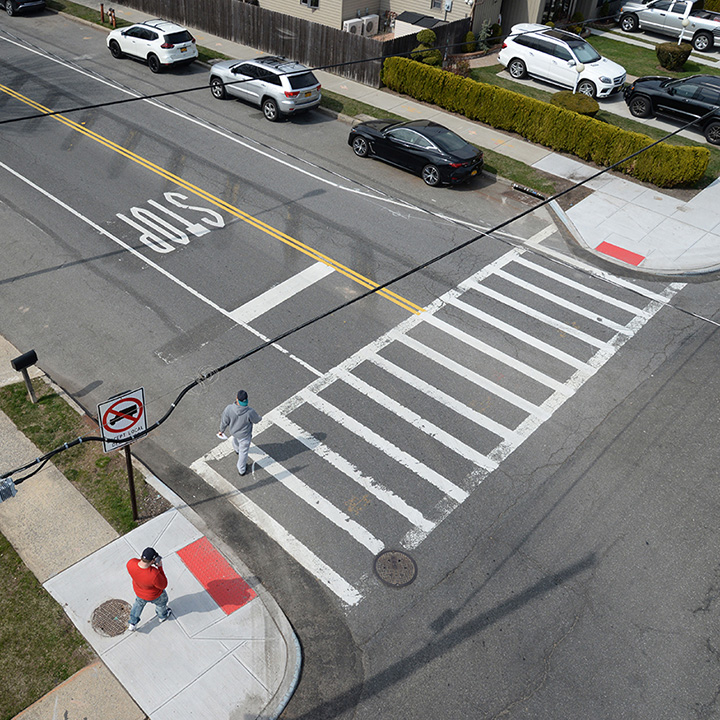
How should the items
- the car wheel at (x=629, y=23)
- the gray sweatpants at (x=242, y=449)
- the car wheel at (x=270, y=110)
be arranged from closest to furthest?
the gray sweatpants at (x=242, y=449) < the car wheel at (x=270, y=110) < the car wheel at (x=629, y=23)

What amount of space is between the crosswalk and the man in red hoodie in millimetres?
2190

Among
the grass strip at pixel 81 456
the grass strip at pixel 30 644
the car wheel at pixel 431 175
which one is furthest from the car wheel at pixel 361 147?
the grass strip at pixel 30 644

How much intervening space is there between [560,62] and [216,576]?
2397cm

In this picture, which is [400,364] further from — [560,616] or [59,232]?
[59,232]

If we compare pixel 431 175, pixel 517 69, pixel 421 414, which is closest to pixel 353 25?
pixel 517 69

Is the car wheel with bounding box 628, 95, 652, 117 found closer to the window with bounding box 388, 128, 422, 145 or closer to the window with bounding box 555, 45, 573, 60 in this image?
the window with bounding box 555, 45, 573, 60

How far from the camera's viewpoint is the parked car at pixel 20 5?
103 feet

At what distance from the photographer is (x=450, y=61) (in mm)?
27938

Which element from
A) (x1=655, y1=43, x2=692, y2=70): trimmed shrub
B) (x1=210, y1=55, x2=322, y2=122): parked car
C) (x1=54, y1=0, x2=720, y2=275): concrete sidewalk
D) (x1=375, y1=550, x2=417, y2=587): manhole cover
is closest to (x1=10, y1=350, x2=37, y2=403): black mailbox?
(x1=375, y1=550, x2=417, y2=587): manhole cover

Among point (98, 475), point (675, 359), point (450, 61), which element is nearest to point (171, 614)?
point (98, 475)

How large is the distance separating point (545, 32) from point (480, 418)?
21160 millimetres

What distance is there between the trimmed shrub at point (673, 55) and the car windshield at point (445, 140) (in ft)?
49.6

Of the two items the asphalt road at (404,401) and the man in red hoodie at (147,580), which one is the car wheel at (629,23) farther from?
the man in red hoodie at (147,580)

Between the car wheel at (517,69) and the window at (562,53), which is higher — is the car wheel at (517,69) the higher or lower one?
the lower one
